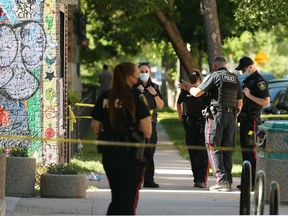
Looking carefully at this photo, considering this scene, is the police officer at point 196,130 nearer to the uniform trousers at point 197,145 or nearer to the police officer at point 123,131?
the uniform trousers at point 197,145

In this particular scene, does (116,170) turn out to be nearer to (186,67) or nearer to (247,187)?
(247,187)

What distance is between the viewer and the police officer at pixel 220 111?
15.7 metres

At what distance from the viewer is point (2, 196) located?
1259cm

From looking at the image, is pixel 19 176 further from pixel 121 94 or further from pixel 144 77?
pixel 121 94

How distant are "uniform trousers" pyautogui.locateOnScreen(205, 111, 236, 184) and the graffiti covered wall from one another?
2.29 metres

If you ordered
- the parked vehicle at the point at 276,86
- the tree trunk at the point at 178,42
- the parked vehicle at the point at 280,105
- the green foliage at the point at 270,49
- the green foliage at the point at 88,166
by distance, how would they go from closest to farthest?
the green foliage at the point at 88,166 < the parked vehicle at the point at 280,105 < the tree trunk at the point at 178,42 < the parked vehicle at the point at 276,86 < the green foliage at the point at 270,49

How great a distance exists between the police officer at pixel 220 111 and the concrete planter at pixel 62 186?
2206 millimetres

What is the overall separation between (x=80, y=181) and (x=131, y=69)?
4.28 meters

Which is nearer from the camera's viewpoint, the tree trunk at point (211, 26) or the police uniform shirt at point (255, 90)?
the police uniform shirt at point (255, 90)

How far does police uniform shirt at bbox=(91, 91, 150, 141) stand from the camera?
10281 millimetres

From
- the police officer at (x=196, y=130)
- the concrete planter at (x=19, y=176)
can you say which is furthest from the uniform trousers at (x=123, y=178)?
the police officer at (x=196, y=130)

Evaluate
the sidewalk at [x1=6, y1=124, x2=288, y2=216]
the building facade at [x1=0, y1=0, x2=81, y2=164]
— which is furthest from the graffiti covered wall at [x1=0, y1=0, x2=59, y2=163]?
the sidewalk at [x1=6, y1=124, x2=288, y2=216]

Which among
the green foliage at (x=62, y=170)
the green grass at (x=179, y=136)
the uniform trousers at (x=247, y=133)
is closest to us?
the green foliage at (x=62, y=170)

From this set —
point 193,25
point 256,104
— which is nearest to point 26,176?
point 256,104
